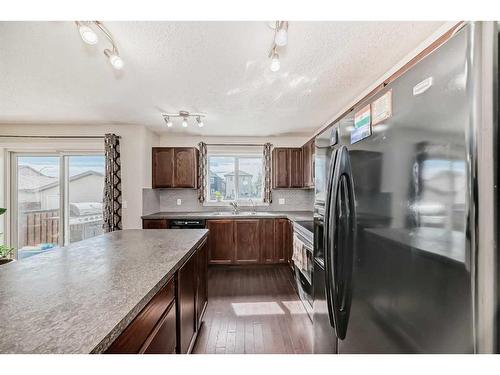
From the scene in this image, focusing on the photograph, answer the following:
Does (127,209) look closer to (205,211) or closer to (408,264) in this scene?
(205,211)

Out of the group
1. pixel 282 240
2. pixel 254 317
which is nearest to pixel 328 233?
pixel 254 317

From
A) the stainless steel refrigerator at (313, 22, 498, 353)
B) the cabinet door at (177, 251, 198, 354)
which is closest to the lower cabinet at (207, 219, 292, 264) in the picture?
the cabinet door at (177, 251, 198, 354)

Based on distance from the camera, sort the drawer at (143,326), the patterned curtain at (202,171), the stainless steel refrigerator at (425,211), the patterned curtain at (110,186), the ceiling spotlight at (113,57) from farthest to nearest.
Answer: the patterned curtain at (202,171)
the patterned curtain at (110,186)
the ceiling spotlight at (113,57)
the drawer at (143,326)
the stainless steel refrigerator at (425,211)

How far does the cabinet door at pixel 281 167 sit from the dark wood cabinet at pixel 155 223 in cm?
201

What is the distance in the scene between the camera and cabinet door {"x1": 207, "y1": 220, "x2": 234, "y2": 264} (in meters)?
3.54

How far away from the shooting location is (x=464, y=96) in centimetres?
48

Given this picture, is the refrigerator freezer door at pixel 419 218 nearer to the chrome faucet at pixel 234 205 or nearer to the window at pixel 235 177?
the chrome faucet at pixel 234 205

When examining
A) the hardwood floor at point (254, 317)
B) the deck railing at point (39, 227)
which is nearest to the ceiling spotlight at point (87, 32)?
the hardwood floor at point (254, 317)

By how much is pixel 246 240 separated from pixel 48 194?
3.39 metres

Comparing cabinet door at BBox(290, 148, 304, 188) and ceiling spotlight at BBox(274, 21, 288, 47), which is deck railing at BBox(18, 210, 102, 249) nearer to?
cabinet door at BBox(290, 148, 304, 188)

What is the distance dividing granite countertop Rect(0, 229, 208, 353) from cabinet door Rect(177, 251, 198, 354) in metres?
0.17

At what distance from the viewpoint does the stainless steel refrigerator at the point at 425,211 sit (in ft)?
1.51
